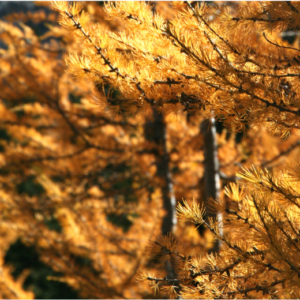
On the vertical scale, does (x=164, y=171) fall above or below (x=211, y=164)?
above

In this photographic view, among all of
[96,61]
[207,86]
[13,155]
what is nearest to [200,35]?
[207,86]

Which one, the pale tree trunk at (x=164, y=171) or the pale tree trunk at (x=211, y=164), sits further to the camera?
the pale tree trunk at (x=164, y=171)

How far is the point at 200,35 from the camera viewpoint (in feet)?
5.68

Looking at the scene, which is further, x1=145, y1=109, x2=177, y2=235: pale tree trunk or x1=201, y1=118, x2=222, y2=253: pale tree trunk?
x1=145, y1=109, x2=177, y2=235: pale tree trunk

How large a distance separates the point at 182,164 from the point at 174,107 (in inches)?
128

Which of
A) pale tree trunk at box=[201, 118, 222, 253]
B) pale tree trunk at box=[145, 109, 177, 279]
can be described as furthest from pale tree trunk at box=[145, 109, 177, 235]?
pale tree trunk at box=[201, 118, 222, 253]

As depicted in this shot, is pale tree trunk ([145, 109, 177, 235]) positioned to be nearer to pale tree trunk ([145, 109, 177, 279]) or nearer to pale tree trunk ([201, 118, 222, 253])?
pale tree trunk ([145, 109, 177, 279])

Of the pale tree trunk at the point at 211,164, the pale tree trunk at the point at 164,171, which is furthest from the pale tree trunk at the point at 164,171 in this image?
the pale tree trunk at the point at 211,164

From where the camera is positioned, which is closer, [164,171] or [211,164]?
[211,164]

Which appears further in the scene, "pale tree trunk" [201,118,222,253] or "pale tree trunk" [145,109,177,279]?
"pale tree trunk" [145,109,177,279]

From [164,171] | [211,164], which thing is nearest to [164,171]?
[164,171]

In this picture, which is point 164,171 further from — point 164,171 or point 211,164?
point 211,164

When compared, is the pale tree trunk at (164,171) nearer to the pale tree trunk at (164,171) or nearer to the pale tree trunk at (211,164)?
the pale tree trunk at (164,171)

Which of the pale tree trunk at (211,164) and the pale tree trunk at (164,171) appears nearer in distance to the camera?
the pale tree trunk at (211,164)
